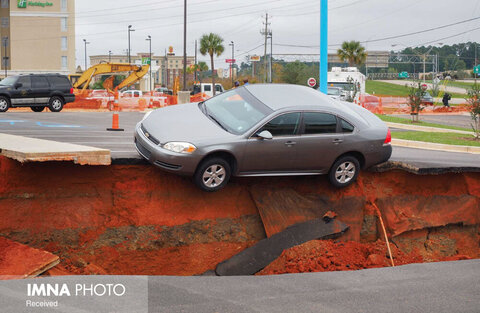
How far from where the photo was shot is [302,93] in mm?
10719

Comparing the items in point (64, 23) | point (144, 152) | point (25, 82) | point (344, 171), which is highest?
point (64, 23)

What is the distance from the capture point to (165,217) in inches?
399

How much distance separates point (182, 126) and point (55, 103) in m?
19.0

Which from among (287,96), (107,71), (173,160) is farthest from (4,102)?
(173,160)

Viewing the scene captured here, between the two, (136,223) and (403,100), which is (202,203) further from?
(403,100)

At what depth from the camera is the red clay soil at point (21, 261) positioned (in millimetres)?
7660

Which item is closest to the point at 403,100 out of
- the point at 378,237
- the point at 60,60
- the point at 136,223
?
the point at 378,237

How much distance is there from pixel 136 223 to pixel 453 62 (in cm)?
14261

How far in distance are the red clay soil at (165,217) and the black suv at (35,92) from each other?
16.6 metres

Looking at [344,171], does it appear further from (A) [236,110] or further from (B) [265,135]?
(A) [236,110]

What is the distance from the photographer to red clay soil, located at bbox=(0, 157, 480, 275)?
9508 mm

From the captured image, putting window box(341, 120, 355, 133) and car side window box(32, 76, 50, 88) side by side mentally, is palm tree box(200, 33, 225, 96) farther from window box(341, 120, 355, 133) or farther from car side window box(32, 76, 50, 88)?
window box(341, 120, 355, 133)

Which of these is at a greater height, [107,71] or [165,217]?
[107,71]

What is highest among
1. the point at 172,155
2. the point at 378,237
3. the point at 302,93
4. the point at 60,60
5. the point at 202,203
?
the point at 60,60
